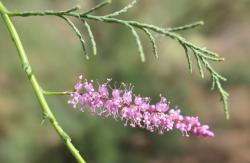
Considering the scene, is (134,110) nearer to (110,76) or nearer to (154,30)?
(154,30)

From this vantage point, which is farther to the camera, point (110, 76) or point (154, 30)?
point (110, 76)

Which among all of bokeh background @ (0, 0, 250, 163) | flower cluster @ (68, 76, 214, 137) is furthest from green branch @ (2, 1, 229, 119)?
bokeh background @ (0, 0, 250, 163)

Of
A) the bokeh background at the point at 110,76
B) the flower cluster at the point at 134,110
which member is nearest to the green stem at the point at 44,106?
the flower cluster at the point at 134,110

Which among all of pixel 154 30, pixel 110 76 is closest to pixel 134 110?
pixel 154 30

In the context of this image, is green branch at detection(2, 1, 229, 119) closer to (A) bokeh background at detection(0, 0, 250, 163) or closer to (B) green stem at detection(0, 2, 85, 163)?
(B) green stem at detection(0, 2, 85, 163)

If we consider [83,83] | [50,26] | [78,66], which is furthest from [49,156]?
[83,83]

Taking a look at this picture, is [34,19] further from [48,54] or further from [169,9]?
[169,9]
